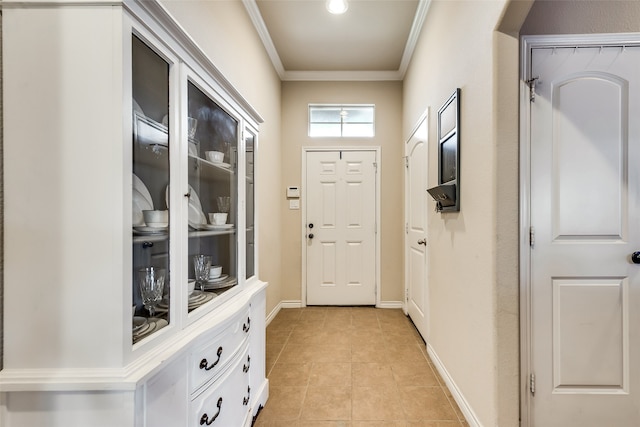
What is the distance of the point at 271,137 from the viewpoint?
3.15 metres

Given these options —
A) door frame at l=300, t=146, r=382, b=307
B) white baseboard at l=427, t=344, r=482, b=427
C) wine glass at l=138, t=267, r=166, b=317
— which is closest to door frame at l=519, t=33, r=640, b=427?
white baseboard at l=427, t=344, r=482, b=427

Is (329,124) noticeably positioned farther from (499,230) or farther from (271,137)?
(499,230)

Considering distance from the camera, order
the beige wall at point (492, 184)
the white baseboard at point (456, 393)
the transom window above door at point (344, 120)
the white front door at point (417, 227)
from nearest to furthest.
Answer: the beige wall at point (492, 184), the white baseboard at point (456, 393), the white front door at point (417, 227), the transom window above door at point (344, 120)

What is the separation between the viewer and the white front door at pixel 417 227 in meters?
2.54

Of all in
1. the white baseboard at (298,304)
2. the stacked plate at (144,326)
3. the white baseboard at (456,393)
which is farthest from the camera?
the white baseboard at (298,304)

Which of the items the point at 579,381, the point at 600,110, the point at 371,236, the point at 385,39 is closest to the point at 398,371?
the point at 579,381

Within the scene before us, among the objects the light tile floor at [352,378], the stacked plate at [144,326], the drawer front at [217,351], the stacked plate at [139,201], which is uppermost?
the stacked plate at [139,201]

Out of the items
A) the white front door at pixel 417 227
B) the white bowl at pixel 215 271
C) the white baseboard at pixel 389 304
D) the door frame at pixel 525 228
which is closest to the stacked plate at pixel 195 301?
the white bowl at pixel 215 271

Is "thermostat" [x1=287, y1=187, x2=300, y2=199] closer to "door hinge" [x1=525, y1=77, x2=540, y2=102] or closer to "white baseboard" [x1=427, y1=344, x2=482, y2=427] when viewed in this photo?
"white baseboard" [x1=427, y1=344, x2=482, y2=427]

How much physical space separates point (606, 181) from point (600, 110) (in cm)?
35

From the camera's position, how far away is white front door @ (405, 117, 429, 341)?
2543 mm

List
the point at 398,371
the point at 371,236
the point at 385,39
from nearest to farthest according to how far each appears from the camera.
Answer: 1. the point at 398,371
2. the point at 385,39
3. the point at 371,236

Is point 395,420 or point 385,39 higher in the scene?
point 385,39

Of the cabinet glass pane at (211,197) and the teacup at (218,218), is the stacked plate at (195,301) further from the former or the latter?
the teacup at (218,218)
